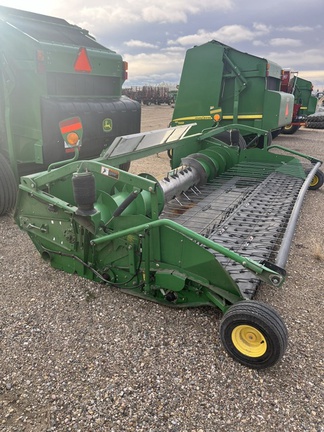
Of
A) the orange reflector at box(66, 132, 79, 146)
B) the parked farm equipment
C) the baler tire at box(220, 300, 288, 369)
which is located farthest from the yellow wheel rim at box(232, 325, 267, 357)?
the parked farm equipment

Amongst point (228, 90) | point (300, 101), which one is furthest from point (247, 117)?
point (300, 101)

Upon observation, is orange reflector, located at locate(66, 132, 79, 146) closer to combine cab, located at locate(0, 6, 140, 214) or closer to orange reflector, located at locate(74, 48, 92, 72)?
combine cab, located at locate(0, 6, 140, 214)

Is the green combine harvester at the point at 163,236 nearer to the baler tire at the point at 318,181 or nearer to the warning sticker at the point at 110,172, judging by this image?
the warning sticker at the point at 110,172

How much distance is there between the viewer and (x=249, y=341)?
2.20m

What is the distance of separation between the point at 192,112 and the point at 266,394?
629cm

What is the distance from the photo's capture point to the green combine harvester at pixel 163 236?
2193 mm

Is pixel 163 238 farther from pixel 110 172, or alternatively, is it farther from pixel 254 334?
pixel 254 334

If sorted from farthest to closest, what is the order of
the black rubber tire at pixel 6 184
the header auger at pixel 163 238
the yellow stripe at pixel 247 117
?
the yellow stripe at pixel 247 117, the black rubber tire at pixel 6 184, the header auger at pixel 163 238

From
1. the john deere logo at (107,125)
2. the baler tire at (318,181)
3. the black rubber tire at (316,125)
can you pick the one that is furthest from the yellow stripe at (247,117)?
the black rubber tire at (316,125)

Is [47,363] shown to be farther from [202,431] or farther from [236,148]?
[236,148]

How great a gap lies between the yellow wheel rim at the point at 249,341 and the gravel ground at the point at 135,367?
12 centimetres

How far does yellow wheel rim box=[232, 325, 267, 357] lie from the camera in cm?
213

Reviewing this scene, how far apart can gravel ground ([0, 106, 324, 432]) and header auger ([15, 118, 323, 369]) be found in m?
0.17

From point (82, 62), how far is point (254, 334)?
374 cm
